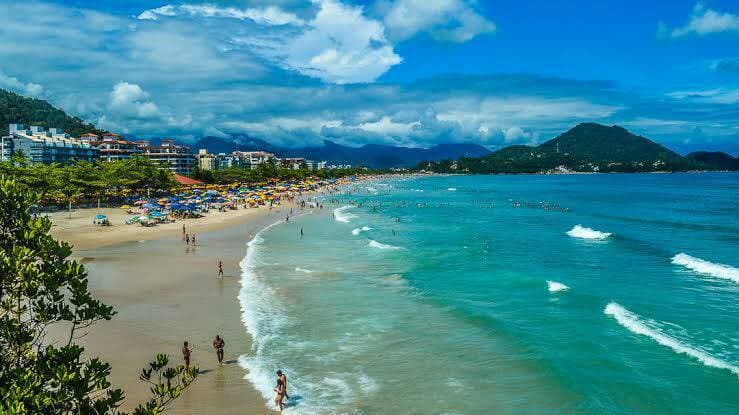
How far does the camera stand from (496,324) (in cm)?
2012

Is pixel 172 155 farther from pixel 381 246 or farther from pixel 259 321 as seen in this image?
pixel 259 321

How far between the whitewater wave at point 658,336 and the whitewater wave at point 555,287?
115 inches

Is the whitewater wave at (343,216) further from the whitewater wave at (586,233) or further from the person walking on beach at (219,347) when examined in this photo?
the person walking on beach at (219,347)

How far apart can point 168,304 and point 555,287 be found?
19.0 metres

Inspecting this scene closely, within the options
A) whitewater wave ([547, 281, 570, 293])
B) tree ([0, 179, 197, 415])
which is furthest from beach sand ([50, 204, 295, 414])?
whitewater wave ([547, 281, 570, 293])

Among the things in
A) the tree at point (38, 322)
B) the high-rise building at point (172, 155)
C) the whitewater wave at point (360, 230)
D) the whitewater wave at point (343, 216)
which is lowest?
the whitewater wave at point (360, 230)

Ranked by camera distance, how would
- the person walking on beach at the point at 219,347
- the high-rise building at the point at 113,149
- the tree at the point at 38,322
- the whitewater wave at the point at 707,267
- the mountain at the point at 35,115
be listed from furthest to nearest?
1. the mountain at the point at 35,115
2. the high-rise building at the point at 113,149
3. the whitewater wave at the point at 707,267
4. the person walking on beach at the point at 219,347
5. the tree at the point at 38,322

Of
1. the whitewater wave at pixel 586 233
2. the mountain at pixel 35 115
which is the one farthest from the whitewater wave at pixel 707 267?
the mountain at pixel 35 115

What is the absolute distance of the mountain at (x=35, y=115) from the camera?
157m

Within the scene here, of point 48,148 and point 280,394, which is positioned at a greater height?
point 48,148

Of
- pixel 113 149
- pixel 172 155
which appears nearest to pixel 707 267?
pixel 172 155

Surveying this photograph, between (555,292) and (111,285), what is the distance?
885 inches

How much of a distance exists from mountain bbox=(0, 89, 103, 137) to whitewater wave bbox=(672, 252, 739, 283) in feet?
533

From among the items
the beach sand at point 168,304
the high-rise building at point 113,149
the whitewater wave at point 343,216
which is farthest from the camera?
the high-rise building at point 113,149
